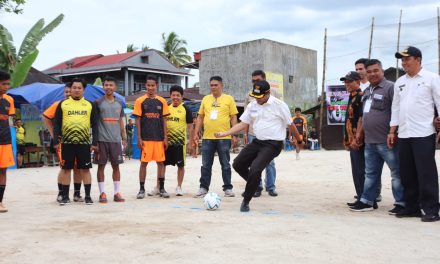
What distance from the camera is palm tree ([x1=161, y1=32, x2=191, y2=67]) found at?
5375 centimetres

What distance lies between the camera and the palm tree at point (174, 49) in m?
53.8

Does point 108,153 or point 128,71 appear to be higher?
point 128,71

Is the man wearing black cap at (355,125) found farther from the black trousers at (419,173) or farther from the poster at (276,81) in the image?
the poster at (276,81)

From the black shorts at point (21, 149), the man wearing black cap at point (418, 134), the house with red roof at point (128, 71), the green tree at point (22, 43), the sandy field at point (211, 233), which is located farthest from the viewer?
the house with red roof at point (128, 71)

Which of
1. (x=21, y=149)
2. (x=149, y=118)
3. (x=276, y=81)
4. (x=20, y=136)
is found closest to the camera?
(x=149, y=118)

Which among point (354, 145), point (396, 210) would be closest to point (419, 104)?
point (354, 145)

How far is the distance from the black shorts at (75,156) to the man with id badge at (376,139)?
3638 millimetres

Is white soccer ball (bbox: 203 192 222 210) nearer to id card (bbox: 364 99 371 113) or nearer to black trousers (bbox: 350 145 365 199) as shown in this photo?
black trousers (bbox: 350 145 365 199)

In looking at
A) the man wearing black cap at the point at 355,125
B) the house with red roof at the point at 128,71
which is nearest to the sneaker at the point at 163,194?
the man wearing black cap at the point at 355,125

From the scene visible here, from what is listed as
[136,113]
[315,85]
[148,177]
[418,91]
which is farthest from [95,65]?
[418,91]

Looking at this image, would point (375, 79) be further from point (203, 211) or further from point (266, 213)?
point (203, 211)

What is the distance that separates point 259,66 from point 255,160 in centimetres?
2923

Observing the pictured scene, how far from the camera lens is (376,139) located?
591cm

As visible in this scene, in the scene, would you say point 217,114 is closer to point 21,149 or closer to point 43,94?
point 43,94
